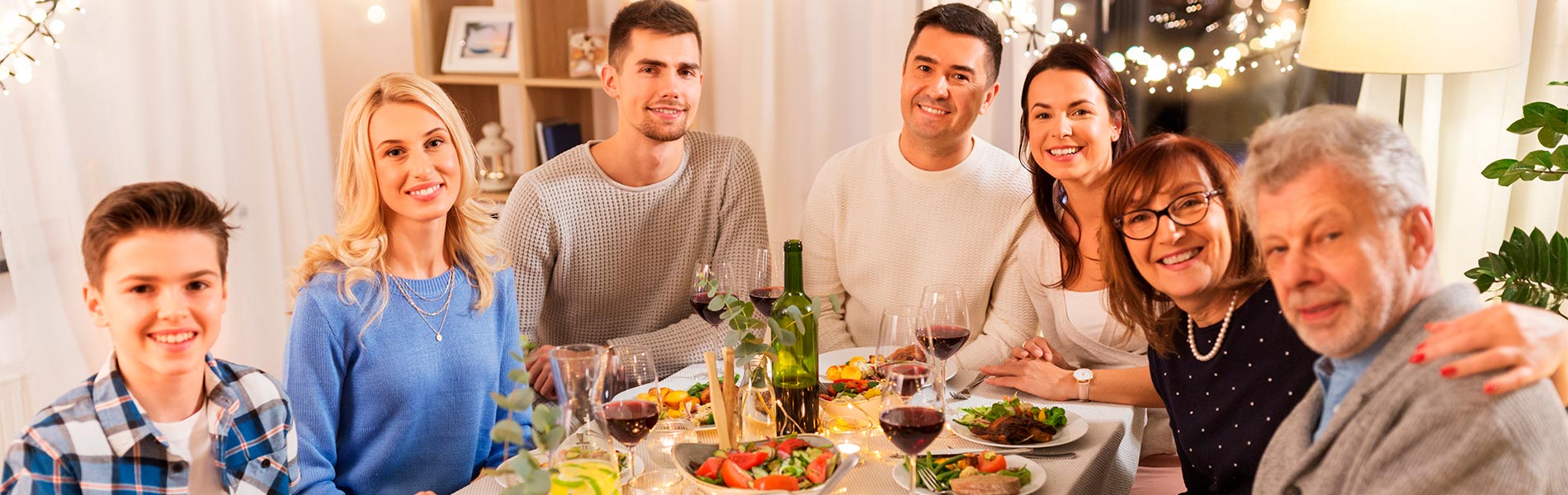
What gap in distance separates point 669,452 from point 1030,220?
116cm

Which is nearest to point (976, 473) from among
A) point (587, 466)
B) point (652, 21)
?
point (587, 466)

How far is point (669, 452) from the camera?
170cm

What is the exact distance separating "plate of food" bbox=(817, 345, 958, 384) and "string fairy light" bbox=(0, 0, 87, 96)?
210 cm

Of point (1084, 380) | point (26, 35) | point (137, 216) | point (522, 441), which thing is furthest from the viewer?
point (26, 35)

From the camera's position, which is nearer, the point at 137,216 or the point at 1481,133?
the point at 137,216

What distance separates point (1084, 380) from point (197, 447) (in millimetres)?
1374

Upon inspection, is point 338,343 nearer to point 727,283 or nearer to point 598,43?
point 727,283

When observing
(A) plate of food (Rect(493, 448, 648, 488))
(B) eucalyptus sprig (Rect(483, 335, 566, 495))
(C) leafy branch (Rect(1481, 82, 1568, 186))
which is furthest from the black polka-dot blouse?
(C) leafy branch (Rect(1481, 82, 1568, 186))

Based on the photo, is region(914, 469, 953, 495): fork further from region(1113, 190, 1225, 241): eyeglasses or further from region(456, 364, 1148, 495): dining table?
region(1113, 190, 1225, 241): eyeglasses

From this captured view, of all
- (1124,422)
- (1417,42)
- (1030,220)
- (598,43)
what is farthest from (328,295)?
(1417,42)

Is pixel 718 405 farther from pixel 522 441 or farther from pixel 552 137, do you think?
pixel 552 137

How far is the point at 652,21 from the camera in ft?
8.49

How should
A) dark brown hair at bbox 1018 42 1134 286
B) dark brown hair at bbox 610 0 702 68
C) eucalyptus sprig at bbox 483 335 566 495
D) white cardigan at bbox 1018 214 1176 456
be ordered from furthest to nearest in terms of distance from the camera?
dark brown hair at bbox 610 0 702 68 → dark brown hair at bbox 1018 42 1134 286 → white cardigan at bbox 1018 214 1176 456 → eucalyptus sprig at bbox 483 335 566 495

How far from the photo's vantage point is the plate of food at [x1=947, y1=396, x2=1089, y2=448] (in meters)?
1.70
